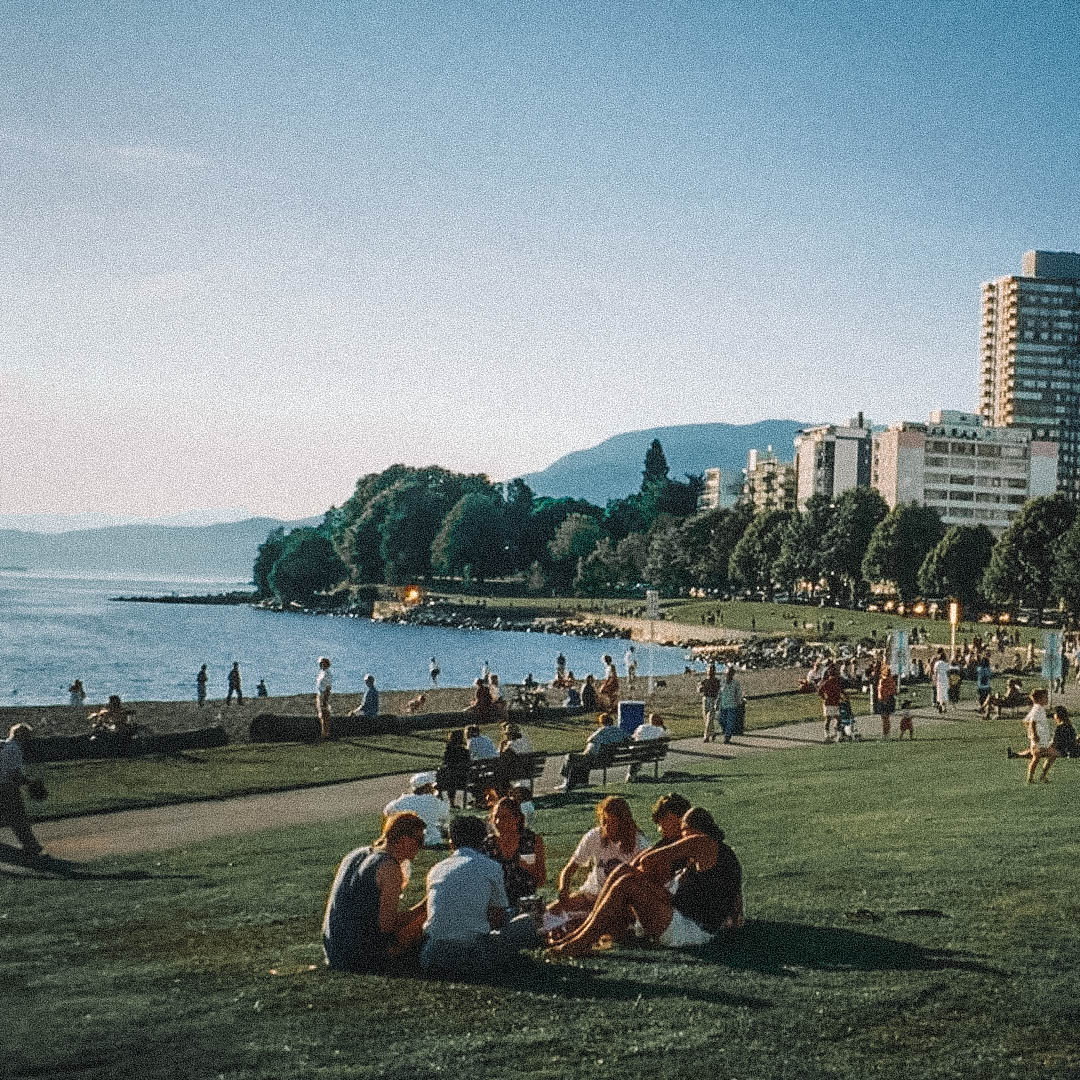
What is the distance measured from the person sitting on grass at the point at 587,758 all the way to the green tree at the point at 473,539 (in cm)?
14222

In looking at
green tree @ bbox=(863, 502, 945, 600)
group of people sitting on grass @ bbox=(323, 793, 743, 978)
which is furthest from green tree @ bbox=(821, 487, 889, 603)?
group of people sitting on grass @ bbox=(323, 793, 743, 978)

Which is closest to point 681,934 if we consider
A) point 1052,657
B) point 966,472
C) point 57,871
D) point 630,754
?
point 57,871

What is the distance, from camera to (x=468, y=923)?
29.4 ft

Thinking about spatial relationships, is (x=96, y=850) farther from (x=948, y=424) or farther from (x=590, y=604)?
(x=948, y=424)

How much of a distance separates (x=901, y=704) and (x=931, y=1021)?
3182 cm

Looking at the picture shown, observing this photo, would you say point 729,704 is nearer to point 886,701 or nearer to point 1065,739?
point 886,701

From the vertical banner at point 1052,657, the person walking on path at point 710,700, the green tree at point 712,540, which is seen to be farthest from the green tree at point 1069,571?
the person walking on path at point 710,700

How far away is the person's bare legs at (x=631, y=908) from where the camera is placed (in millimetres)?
9656

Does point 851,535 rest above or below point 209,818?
above

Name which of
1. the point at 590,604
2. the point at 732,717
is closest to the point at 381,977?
the point at 732,717

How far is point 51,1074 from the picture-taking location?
275 inches

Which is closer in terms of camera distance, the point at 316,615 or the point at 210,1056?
the point at 210,1056

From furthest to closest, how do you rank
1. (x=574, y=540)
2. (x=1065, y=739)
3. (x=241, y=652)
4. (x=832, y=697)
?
(x=574, y=540)
(x=241, y=652)
(x=832, y=697)
(x=1065, y=739)

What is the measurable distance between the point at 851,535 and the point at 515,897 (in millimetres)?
122200
